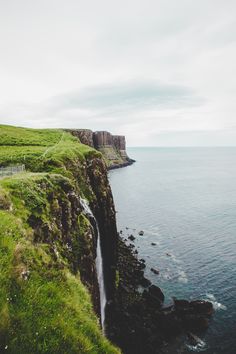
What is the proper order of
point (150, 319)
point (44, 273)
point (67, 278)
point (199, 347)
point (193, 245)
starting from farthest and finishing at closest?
point (193, 245)
point (150, 319)
point (199, 347)
point (67, 278)
point (44, 273)

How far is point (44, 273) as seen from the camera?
1386 centimetres

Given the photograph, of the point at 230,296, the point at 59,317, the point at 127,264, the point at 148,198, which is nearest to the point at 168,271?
the point at 127,264

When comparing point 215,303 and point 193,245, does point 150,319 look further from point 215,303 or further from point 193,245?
point 193,245

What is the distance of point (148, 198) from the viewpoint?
114062mm

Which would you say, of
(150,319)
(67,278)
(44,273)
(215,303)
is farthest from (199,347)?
(44,273)

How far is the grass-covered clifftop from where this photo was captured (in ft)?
36.9

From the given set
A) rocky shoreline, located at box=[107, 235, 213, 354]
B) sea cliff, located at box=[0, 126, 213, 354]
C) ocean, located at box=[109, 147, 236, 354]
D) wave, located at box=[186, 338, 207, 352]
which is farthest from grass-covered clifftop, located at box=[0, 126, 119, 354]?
ocean, located at box=[109, 147, 236, 354]

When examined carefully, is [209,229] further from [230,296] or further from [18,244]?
[18,244]

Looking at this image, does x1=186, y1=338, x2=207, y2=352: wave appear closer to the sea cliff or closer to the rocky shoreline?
the rocky shoreline

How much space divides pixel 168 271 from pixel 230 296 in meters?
12.1

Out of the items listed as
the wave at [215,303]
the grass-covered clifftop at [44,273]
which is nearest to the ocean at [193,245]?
the wave at [215,303]

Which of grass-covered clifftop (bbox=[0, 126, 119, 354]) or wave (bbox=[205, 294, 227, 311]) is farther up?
grass-covered clifftop (bbox=[0, 126, 119, 354])

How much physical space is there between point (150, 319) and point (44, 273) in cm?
2815

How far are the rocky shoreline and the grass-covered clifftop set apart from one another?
11114 mm
